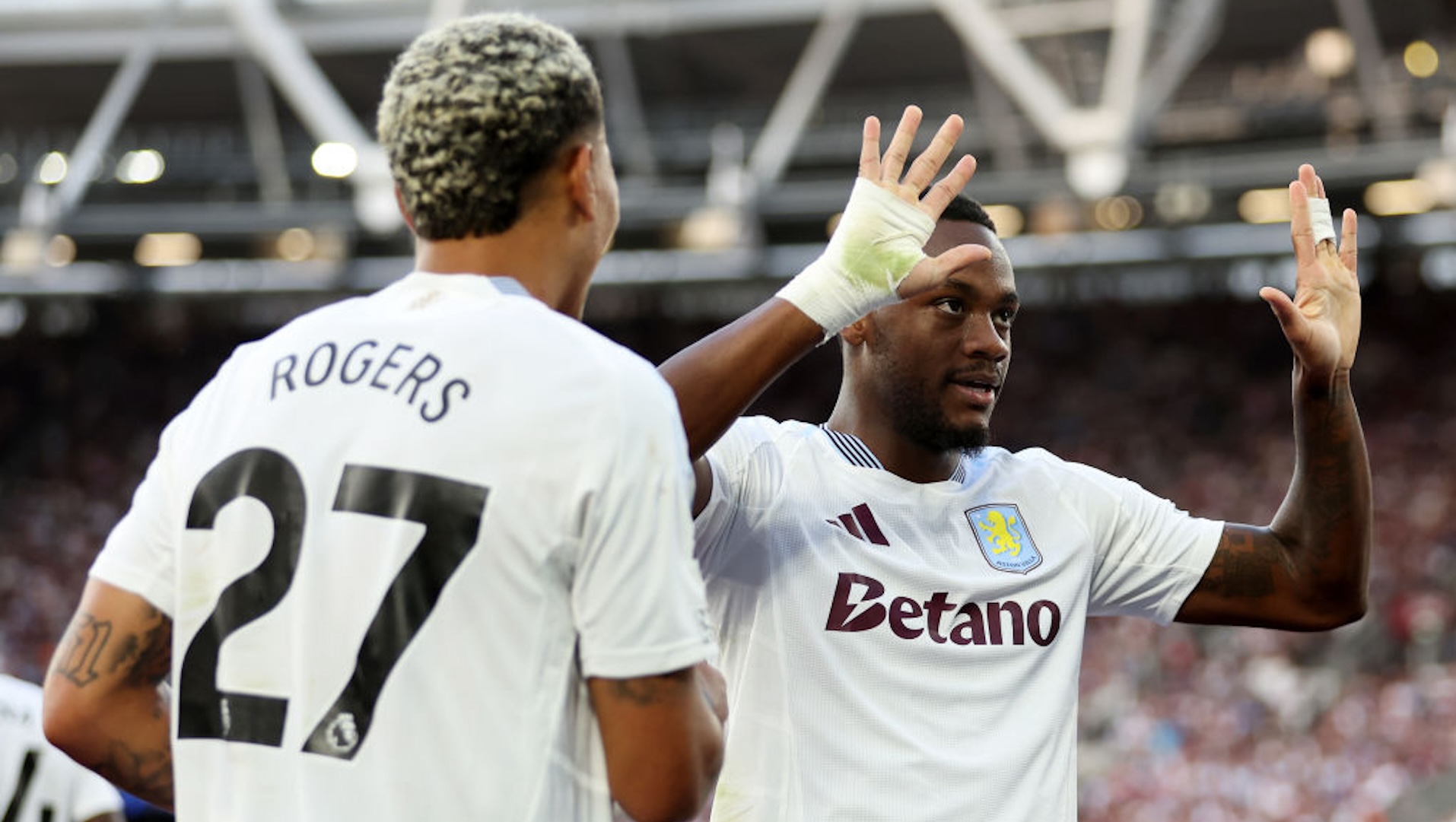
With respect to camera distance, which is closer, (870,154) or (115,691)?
(115,691)

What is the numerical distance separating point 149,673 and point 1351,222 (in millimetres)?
2108

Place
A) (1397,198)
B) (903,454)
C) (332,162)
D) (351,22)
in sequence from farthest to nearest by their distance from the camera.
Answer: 1. (332,162)
2. (1397,198)
3. (351,22)
4. (903,454)

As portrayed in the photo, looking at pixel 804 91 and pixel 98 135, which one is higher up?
pixel 804 91

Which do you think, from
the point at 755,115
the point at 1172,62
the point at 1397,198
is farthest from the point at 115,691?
the point at 755,115

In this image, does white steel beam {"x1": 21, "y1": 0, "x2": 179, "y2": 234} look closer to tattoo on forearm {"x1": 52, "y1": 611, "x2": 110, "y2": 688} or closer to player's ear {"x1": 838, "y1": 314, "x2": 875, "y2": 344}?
player's ear {"x1": 838, "y1": 314, "x2": 875, "y2": 344}

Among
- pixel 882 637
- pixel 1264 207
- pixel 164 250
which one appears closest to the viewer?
pixel 882 637

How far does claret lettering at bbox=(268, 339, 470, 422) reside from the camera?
1.68m

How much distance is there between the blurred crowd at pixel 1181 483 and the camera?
1406 centimetres

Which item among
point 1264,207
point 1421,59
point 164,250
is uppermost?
point 1421,59

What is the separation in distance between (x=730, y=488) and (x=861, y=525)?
236 millimetres

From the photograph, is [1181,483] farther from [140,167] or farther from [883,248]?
[883,248]

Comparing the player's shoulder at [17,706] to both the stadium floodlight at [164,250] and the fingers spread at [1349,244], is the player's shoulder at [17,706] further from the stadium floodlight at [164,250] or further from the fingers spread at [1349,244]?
the stadium floodlight at [164,250]

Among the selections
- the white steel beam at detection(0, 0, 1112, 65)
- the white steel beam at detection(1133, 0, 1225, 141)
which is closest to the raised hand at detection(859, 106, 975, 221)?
the white steel beam at detection(1133, 0, 1225, 141)

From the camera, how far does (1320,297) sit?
276cm
